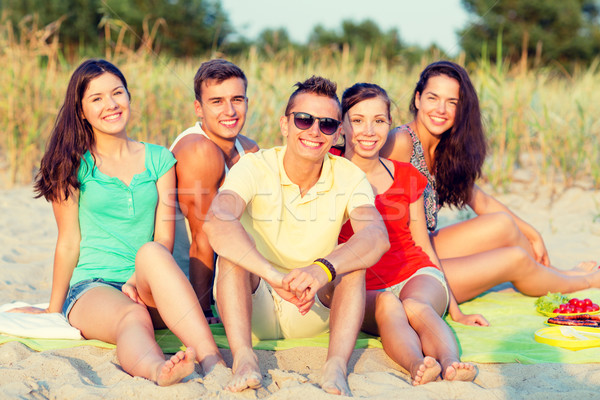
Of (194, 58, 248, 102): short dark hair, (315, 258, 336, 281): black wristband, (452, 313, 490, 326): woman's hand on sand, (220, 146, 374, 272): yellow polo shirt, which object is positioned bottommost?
(452, 313, 490, 326): woman's hand on sand

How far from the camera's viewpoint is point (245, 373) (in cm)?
234

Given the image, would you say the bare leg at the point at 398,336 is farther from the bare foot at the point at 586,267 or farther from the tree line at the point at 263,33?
the tree line at the point at 263,33

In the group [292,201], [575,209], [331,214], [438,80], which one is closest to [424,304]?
[331,214]

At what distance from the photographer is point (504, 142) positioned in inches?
255

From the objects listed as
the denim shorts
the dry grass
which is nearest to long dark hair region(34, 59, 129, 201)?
the denim shorts

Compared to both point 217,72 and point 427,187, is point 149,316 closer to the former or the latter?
point 217,72

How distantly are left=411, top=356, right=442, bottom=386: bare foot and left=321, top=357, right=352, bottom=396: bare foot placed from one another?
30cm

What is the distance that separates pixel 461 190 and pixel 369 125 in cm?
109

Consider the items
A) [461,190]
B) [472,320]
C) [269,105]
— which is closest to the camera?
[472,320]

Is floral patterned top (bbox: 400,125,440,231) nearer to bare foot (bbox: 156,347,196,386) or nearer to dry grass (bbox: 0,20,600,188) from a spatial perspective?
bare foot (bbox: 156,347,196,386)

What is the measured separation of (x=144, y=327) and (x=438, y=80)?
2.33 m

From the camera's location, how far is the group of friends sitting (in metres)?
2.58

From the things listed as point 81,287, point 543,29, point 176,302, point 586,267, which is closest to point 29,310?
point 81,287

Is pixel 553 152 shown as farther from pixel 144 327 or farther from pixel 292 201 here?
pixel 144 327
